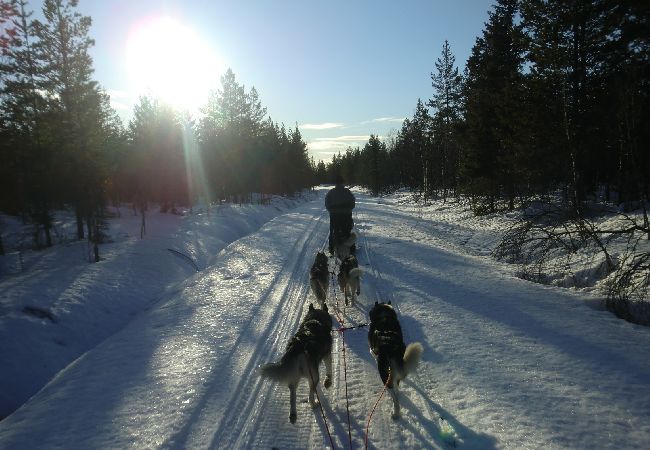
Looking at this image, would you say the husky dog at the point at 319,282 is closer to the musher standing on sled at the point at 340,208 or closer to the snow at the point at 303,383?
the snow at the point at 303,383

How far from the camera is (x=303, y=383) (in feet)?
17.5

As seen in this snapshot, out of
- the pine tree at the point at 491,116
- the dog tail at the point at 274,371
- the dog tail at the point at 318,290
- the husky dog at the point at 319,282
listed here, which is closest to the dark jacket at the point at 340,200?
the husky dog at the point at 319,282

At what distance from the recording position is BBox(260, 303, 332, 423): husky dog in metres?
4.32

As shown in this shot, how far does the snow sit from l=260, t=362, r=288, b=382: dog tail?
597mm

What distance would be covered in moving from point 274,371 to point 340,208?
7.64m

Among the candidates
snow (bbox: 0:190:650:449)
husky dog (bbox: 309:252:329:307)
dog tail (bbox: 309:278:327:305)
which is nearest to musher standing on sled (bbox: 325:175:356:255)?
snow (bbox: 0:190:650:449)

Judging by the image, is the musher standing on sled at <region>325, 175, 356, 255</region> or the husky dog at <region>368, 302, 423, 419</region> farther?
the musher standing on sled at <region>325, 175, 356, 255</region>

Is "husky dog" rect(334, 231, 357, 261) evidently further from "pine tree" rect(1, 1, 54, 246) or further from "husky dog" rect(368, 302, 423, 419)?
"pine tree" rect(1, 1, 54, 246)

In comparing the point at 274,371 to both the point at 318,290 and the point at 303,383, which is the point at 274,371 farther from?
the point at 318,290

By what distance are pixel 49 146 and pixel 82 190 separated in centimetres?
515

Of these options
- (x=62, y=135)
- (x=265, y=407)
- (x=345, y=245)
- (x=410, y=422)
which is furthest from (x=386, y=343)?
(x=62, y=135)

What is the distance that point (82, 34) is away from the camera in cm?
1731

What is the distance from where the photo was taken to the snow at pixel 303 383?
4.20 m

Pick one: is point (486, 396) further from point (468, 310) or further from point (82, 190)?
point (82, 190)
